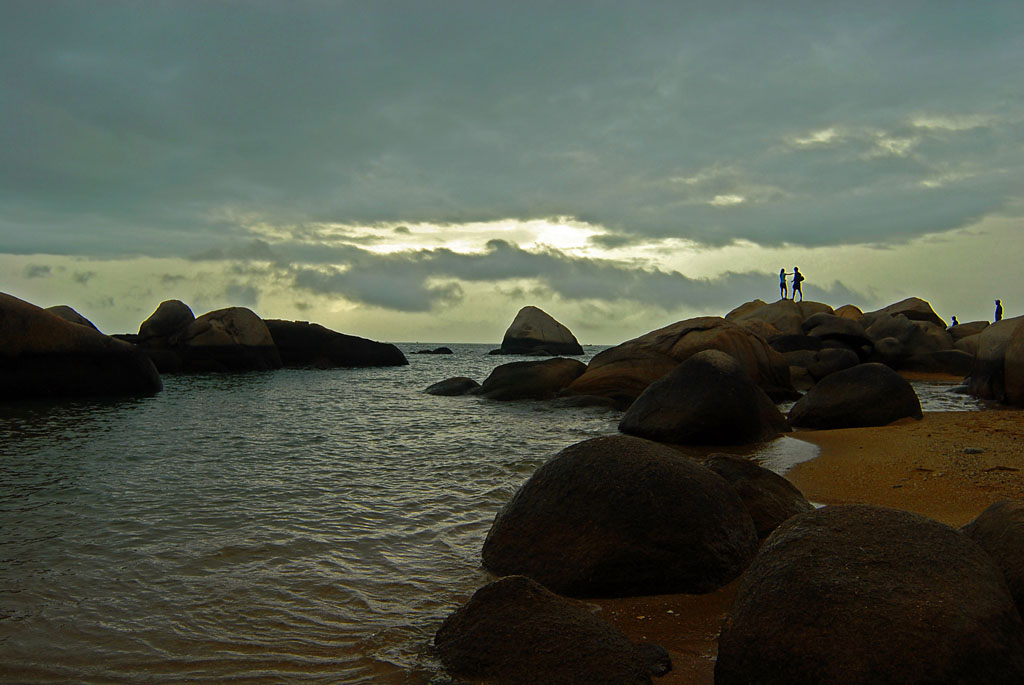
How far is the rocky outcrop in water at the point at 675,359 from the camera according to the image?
16.4m

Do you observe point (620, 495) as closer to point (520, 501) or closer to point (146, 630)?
point (520, 501)

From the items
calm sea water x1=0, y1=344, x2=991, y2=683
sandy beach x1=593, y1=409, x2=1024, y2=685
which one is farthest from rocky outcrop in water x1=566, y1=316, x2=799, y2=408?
sandy beach x1=593, y1=409, x2=1024, y2=685

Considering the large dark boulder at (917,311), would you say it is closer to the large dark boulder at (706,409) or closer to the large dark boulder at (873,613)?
the large dark boulder at (706,409)

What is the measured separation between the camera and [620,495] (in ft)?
15.6

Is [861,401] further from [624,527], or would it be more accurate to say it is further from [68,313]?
[68,313]

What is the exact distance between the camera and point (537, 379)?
19328mm

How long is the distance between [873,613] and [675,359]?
537 inches

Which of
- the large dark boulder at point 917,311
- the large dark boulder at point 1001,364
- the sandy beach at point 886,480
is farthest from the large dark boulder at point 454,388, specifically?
the large dark boulder at point 917,311

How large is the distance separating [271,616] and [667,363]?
1327cm

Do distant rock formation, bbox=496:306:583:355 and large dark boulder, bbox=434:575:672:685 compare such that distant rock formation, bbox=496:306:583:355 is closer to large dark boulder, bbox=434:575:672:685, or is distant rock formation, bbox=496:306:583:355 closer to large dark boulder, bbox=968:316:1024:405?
large dark boulder, bbox=968:316:1024:405

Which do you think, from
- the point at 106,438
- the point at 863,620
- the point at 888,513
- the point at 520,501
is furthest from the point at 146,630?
the point at 106,438

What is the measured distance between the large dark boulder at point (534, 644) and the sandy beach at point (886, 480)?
22 centimetres

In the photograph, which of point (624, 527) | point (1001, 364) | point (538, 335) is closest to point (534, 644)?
point (624, 527)

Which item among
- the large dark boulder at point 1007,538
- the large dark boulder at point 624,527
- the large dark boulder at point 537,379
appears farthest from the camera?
the large dark boulder at point 537,379
